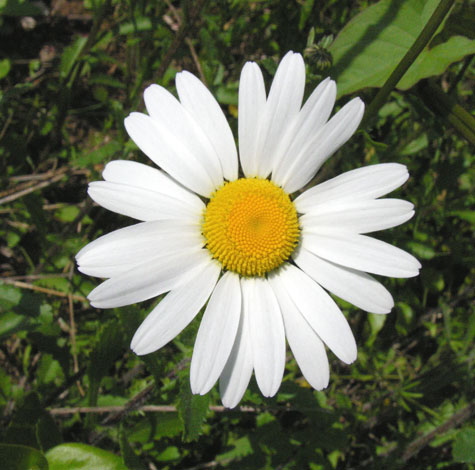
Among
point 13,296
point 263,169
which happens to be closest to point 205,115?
point 263,169

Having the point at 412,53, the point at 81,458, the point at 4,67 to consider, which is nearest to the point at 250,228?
the point at 412,53

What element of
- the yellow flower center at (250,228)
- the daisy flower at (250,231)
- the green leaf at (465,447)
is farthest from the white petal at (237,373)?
the green leaf at (465,447)

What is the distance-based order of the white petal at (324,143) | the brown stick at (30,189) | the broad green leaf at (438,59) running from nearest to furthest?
the white petal at (324,143) < the broad green leaf at (438,59) < the brown stick at (30,189)

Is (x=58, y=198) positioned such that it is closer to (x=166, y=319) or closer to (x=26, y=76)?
(x=26, y=76)

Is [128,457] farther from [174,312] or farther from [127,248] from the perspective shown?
[127,248]

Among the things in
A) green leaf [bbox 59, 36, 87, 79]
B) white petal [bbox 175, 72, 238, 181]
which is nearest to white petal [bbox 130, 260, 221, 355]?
white petal [bbox 175, 72, 238, 181]

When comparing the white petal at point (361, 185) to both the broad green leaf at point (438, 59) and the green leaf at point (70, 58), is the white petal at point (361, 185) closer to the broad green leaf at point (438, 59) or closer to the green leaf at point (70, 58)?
the broad green leaf at point (438, 59)

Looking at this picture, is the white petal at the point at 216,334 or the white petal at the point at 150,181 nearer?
the white petal at the point at 216,334
